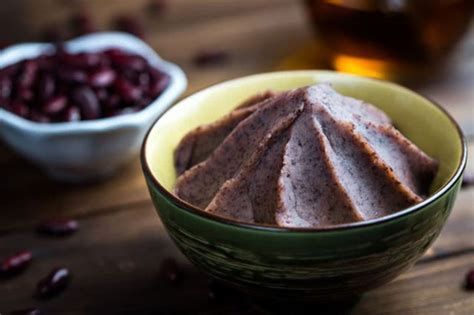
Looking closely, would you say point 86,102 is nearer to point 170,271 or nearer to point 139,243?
point 139,243

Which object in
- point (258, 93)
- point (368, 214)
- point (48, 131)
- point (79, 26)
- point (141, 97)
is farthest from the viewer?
point (79, 26)

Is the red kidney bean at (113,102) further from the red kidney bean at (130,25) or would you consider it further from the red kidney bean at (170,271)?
the red kidney bean at (130,25)

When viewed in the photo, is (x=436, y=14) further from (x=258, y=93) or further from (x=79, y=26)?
(x=79, y=26)

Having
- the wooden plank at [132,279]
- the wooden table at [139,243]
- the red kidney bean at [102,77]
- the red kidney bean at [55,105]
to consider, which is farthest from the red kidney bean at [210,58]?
the wooden plank at [132,279]

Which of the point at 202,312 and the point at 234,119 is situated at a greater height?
the point at 234,119

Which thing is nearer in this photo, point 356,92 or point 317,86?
point 317,86

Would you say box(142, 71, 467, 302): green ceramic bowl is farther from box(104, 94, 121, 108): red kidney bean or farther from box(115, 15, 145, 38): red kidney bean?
box(115, 15, 145, 38): red kidney bean

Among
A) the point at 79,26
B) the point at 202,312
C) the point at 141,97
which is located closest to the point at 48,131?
the point at 141,97

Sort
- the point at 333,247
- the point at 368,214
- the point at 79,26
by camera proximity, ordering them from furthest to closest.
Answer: the point at 79,26
the point at 368,214
the point at 333,247
